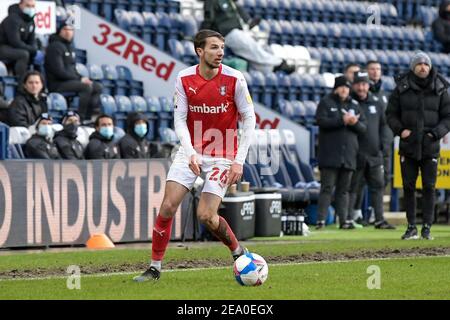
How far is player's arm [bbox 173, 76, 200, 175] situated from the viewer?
1076cm

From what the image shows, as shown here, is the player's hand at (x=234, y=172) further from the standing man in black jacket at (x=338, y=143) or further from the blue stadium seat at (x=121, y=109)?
the blue stadium seat at (x=121, y=109)

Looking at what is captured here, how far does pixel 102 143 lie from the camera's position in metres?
17.4

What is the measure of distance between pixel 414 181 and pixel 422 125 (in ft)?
2.30

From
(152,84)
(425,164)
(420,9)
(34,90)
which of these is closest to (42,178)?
(34,90)

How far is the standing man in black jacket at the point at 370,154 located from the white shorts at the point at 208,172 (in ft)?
29.2

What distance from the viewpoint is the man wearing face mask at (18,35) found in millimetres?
19688

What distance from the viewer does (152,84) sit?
23.0m

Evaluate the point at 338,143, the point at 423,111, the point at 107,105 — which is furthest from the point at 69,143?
the point at 423,111

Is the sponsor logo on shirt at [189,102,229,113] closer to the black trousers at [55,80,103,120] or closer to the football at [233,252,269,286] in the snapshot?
the football at [233,252,269,286]

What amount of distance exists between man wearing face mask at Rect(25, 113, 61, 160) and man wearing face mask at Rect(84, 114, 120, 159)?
471 millimetres

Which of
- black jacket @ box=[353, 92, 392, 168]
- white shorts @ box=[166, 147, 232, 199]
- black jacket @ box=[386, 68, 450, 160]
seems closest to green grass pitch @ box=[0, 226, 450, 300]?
white shorts @ box=[166, 147, 232, 199]

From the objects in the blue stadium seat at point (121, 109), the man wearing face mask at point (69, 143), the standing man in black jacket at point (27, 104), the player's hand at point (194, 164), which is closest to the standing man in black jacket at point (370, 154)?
the blue stadium seat at point (121, 109)

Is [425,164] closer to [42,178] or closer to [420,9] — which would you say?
[42,178]

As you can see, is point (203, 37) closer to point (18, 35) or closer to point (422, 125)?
point (422, 125)
